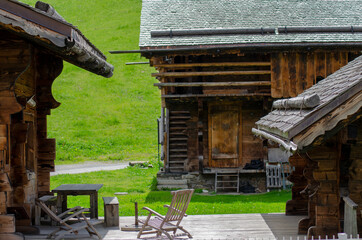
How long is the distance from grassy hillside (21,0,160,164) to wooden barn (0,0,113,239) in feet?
64.4

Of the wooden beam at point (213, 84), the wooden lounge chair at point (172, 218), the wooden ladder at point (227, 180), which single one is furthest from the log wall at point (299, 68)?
the wooden lounge chair at point (172, 218)

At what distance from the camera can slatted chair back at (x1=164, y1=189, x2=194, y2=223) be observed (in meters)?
8.45

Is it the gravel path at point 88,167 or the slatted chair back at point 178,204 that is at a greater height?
the slatted chair back at point 178,204

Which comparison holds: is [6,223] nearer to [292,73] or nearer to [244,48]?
[244,48]

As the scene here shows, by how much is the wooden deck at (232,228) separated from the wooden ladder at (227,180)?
7797 millimetres

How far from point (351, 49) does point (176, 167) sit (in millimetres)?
7726

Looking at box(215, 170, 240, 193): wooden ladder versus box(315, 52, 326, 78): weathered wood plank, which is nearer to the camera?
box(315, 52, 326, 78): weathered wood plank

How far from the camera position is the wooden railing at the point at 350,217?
22.5 ft

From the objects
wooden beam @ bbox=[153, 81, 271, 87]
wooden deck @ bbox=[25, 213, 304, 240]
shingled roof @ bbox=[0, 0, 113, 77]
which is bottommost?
wooden deck @ bbox=[25, 213, 304, 240]

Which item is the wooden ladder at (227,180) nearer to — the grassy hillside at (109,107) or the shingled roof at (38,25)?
the grassy hillside at (109,107)

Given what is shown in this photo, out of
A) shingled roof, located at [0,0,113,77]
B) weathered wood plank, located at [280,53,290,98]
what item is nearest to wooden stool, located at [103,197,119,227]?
shingled roof, located at [0,0,113,77]

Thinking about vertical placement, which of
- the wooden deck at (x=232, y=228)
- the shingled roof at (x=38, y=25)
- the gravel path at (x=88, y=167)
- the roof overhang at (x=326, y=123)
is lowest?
the wooden deck at (x=232, y=228)

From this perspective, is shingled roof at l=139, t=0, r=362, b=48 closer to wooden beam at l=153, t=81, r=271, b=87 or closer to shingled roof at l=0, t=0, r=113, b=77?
wooden beam at l=153, t=81, r=271, b=87

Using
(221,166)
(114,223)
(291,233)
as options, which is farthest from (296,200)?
(221,166)
